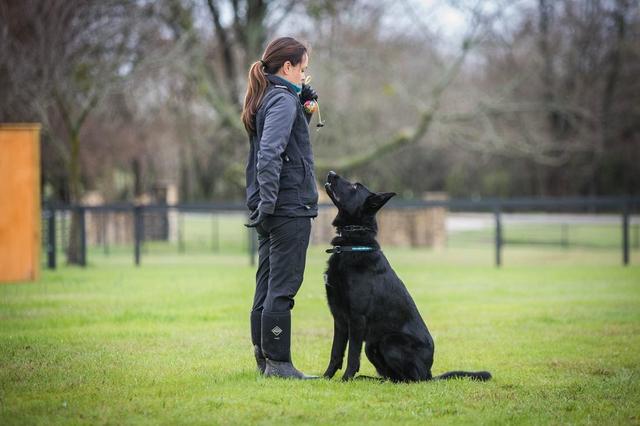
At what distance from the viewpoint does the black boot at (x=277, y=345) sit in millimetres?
5793

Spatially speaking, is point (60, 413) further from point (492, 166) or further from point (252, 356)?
point (492, 166)

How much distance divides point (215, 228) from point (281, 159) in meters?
20.8

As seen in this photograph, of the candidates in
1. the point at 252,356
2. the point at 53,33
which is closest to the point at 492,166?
the point at 53,33

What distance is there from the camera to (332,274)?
5.80m

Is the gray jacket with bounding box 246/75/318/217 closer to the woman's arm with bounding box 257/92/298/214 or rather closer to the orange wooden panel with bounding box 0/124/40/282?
the woman's arm with bounding box 257/92/298/214

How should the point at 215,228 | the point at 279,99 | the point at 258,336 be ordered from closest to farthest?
the point at 279,99
the point at 258,336
the point at 215,228

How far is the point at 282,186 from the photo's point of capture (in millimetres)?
5695

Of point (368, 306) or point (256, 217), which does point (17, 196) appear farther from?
point (368, 306)

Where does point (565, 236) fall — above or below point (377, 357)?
Answer: below

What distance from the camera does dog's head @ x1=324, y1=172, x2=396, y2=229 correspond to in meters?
5.91

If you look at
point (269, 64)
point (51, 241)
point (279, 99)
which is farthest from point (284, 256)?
point (51, 241)

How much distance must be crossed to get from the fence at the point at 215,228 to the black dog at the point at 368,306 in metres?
10.8

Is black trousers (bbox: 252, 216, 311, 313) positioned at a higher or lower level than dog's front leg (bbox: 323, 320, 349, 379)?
higher

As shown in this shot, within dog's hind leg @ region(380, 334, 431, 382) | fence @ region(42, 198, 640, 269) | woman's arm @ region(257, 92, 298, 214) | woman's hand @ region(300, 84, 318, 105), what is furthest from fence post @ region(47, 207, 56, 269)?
dog's hind leg @ region(380, 334, 431, 382)
